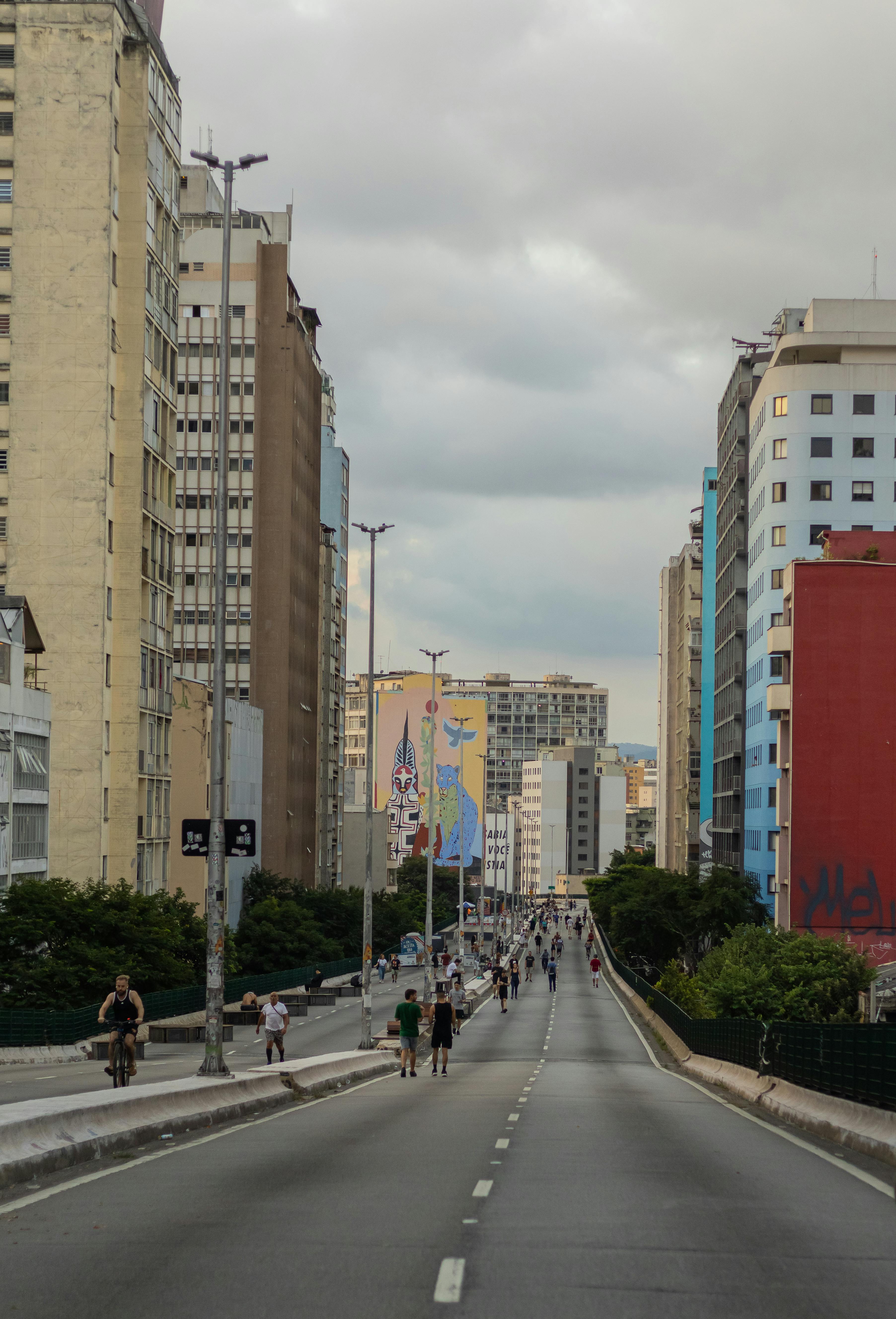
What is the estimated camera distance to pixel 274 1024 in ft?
115

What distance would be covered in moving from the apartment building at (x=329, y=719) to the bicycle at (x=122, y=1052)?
108 metres

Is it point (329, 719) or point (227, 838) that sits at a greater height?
point (329, 719)

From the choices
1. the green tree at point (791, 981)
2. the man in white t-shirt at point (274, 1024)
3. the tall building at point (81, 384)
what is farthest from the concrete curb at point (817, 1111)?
the tall building at point (81, 384)

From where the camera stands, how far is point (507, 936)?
173750 mm

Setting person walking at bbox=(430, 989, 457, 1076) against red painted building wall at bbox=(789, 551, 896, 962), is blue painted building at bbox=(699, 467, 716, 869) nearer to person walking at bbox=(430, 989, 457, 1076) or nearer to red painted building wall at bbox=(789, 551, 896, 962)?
red painted building wall at bbox=(789, 551, 896, 962)

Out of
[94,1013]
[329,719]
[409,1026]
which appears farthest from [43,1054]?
[329,719]

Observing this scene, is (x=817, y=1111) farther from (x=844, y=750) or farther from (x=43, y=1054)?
(x=844, y=750)

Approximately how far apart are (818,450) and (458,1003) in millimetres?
50623

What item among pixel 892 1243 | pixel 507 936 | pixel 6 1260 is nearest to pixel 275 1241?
pixel 6 1260

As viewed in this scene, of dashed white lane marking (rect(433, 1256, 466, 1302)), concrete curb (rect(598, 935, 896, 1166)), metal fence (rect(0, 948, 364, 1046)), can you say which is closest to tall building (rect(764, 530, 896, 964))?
metal fence (rect(0, 948, 364, 1046))

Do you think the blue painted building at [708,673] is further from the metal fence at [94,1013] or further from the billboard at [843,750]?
the metal fence at [94,1013]

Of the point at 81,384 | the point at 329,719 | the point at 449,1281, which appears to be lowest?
the point at 449,1281

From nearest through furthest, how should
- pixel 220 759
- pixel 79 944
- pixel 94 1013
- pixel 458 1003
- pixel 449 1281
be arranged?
pixel 449 1281, pixel 220 759, pixel 94 1013, pixel 79 944, pixel 458 1003

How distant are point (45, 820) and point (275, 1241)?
158ft
